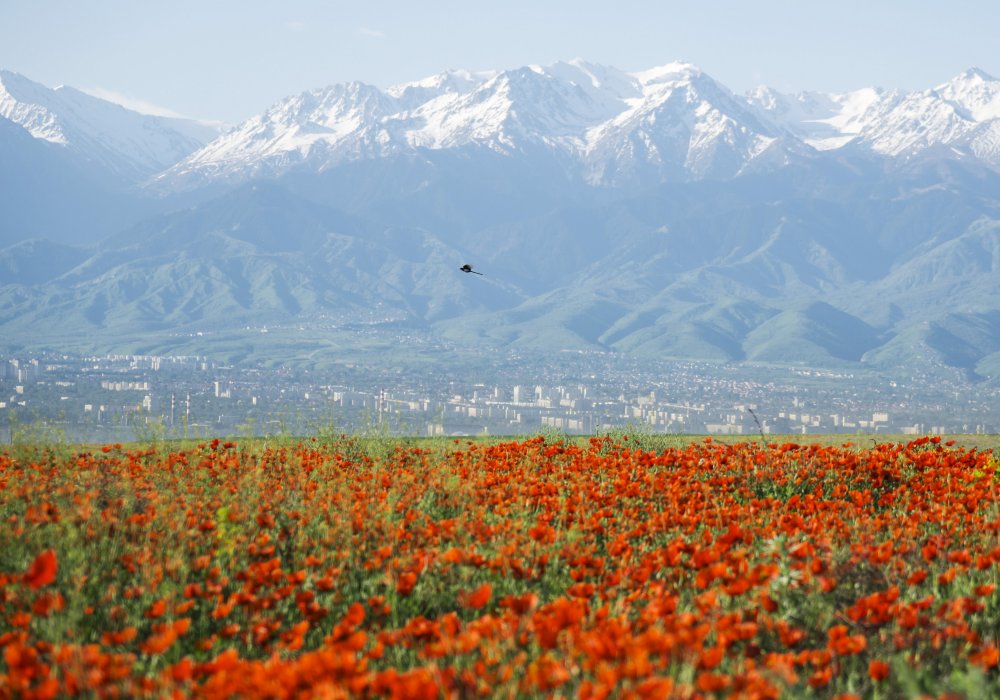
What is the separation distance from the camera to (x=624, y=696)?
3.85 m

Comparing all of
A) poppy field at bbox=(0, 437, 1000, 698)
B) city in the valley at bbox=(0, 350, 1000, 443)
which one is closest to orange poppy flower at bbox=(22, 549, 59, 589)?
poppy field at bbox=(0, 437, 1000, 698)

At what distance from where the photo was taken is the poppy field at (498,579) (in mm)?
4227

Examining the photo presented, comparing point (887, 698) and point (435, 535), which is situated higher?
point (435, 535)

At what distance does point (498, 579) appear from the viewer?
22.8 ft

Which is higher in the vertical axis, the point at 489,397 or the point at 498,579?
the point at 498,579

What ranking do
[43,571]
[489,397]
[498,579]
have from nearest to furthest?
1. [43,571]
2. [498,579]
3. [489,397]

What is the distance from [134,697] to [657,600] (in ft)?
8.61

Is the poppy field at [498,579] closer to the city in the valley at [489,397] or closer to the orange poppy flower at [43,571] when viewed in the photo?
the orange poppy flower at [43,571]

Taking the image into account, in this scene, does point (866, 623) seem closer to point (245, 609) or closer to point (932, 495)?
point (245, 609)

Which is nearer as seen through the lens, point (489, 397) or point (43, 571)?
point (43, 571)

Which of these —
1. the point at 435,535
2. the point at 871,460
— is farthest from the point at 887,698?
the point at 871,460

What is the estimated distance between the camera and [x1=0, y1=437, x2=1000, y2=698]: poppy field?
423 centimetres

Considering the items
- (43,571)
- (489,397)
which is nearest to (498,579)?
(43,571)

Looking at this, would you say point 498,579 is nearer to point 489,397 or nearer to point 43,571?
point 43,571
